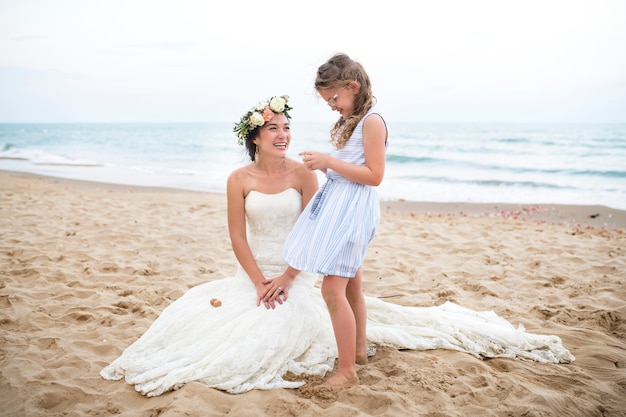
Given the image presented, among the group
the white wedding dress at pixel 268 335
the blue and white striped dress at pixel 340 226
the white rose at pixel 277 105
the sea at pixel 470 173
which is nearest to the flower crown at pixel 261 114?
the white rose at pixel 277 105

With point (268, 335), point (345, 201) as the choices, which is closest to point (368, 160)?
point (345, 201)

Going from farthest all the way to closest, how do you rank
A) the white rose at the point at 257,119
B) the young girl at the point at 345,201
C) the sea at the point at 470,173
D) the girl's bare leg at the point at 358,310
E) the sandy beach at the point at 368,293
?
the sea at the point at 470,173
the white rose at the point at 257,119
the girl's bare leg at the point at 358,310
the young girl at the point at 345,201
the sandy beach at the point at 368,293

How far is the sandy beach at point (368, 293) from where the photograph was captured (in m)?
2.98

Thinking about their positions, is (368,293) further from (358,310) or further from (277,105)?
(277,105)

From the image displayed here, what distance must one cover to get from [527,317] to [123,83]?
35723 millimetres

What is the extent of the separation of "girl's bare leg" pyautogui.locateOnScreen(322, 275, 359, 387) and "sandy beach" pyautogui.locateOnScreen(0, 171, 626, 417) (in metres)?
0.13

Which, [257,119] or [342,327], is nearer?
[342,327]

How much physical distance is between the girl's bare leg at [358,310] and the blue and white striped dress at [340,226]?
31 cm

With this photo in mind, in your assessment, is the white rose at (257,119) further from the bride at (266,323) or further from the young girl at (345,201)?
the young girl at (345,201)

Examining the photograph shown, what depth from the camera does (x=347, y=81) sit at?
10.2 ft

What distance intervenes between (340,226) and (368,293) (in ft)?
7.52

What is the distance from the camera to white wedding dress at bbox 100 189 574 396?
323 cm

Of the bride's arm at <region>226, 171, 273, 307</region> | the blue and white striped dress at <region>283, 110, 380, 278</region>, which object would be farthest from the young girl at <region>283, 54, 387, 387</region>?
the bride's arm at <region>226, 171, 273, 307</region>

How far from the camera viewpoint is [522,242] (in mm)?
7203
